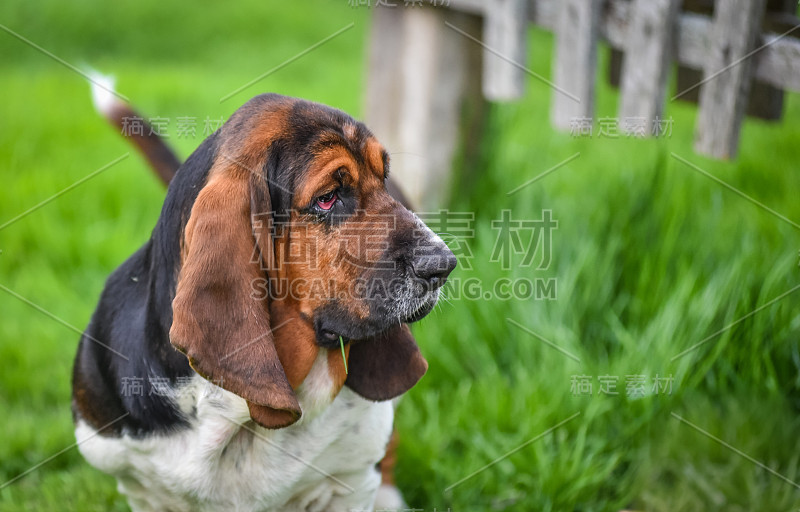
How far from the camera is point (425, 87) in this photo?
5086mm

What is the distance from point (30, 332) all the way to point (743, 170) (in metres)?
4.49

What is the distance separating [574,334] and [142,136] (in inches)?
91.0

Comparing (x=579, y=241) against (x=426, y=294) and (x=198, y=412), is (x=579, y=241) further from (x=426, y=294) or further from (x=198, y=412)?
(x=198, y=412)

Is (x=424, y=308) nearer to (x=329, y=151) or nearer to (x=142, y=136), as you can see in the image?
(x=329, y=151)

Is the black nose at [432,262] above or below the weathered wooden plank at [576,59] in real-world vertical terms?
below

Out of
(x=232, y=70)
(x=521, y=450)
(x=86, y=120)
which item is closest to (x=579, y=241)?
(x=521, y=450)

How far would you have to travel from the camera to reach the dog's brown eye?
103 inches

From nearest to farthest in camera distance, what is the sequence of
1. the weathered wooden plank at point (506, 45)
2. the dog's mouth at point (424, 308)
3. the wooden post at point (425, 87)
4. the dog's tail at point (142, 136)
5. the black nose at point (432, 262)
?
the black nose at point (432, 262), the dog's mouth at point (424, 308), the dog's tail at point (142, 136), the weathered wooden plank at point (506, 45), the wooden post at point (425, 87)

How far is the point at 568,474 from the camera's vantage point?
356cm

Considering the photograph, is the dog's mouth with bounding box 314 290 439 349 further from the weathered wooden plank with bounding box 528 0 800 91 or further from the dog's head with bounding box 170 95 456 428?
the weathered wooden plank with bounding box 528 0 800 91

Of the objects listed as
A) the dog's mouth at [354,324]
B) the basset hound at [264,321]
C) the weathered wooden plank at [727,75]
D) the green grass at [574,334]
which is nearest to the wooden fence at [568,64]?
the weathered wooden plank at [727,75]

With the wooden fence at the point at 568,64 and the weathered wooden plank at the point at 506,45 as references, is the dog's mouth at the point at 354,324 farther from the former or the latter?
the weathered wooden plank at the point at 506,45

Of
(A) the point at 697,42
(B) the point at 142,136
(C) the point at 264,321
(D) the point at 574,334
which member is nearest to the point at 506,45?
(A) the point at 697,42

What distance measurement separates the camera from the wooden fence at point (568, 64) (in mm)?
3621
